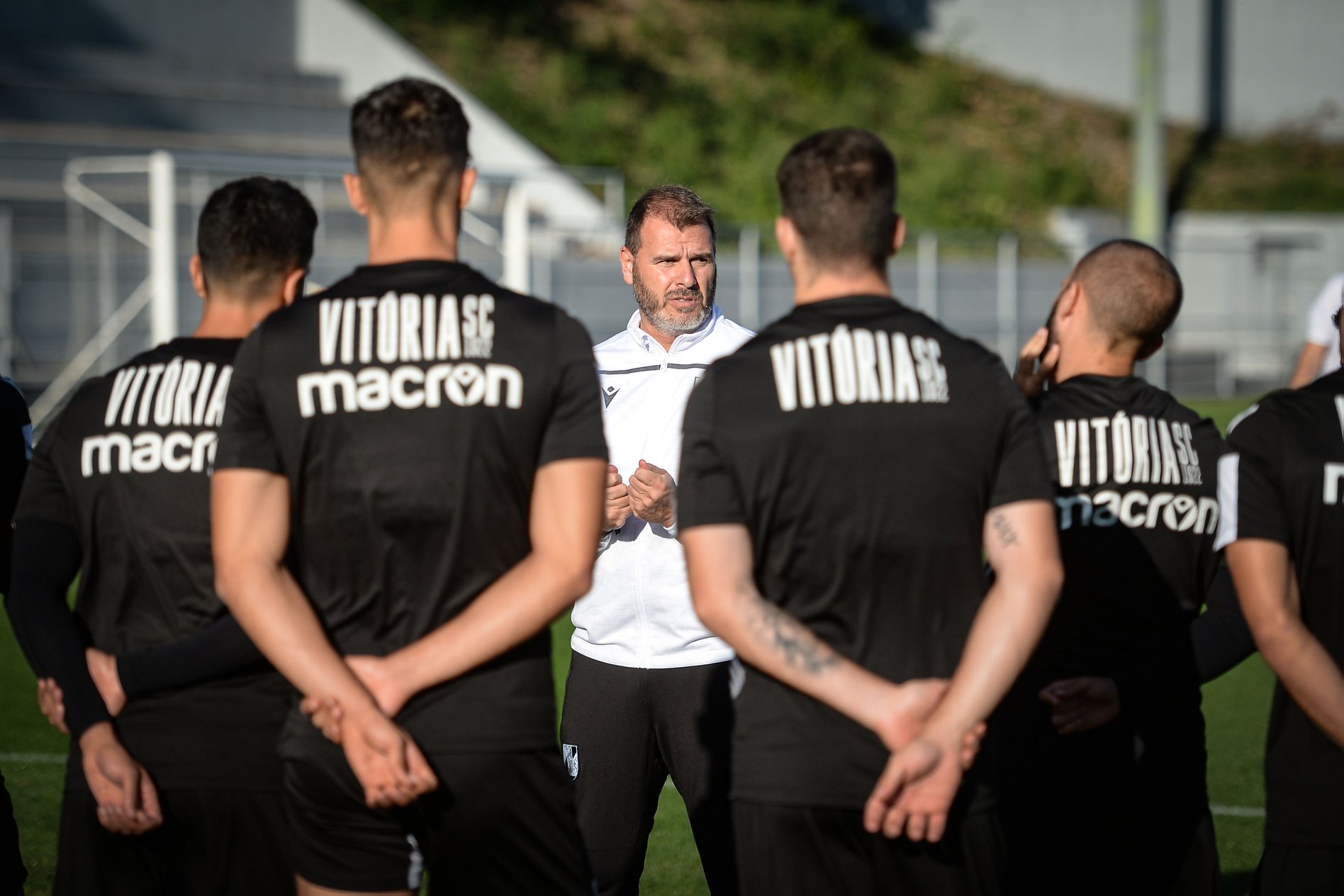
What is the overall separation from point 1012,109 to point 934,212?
822 cm

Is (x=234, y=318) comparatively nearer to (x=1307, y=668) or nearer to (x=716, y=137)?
(x=1307, y=668)

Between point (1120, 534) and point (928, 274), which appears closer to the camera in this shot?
point (1120, 534)

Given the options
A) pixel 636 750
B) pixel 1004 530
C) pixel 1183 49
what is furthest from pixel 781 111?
pixel 1004 530

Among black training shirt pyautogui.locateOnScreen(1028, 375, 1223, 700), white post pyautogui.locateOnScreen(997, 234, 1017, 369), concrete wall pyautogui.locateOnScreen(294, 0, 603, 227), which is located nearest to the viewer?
black training shirt pyautogui.locateOnScreen(1028, 375, 1223, 700)

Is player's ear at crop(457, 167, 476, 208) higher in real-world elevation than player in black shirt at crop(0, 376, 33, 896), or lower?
higher

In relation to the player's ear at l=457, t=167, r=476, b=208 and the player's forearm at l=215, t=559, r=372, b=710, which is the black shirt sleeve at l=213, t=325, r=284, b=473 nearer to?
the player's forearm at l=215, t=559, r=372, b=710

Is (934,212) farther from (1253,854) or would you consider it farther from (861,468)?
(861,468)

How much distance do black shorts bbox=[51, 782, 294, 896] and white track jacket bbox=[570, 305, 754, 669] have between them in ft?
3.94

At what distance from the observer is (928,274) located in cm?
2164

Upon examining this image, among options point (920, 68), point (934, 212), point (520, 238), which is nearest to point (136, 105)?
point (520, 238)

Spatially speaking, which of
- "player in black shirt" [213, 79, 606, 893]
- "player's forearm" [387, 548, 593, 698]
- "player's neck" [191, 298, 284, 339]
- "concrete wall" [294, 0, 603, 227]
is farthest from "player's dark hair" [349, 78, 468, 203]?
"concrete wall" [294, 0, 603, 227]

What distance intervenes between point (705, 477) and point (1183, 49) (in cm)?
3378

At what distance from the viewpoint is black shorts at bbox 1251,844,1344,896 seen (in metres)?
2.83

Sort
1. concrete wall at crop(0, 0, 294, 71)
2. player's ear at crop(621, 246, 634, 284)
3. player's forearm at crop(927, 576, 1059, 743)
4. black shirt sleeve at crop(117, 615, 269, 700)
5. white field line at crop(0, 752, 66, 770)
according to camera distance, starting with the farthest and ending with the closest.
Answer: concrete wall at crop(0, 0, 294, 71), white field line at crop(0, 752, 66, 770), player's ear at crop(621, 246, 634, 284), black shirt sleeve at crop(117, 615, 269, 700), player's forearm at crop(927, 576, 1059, 743)
